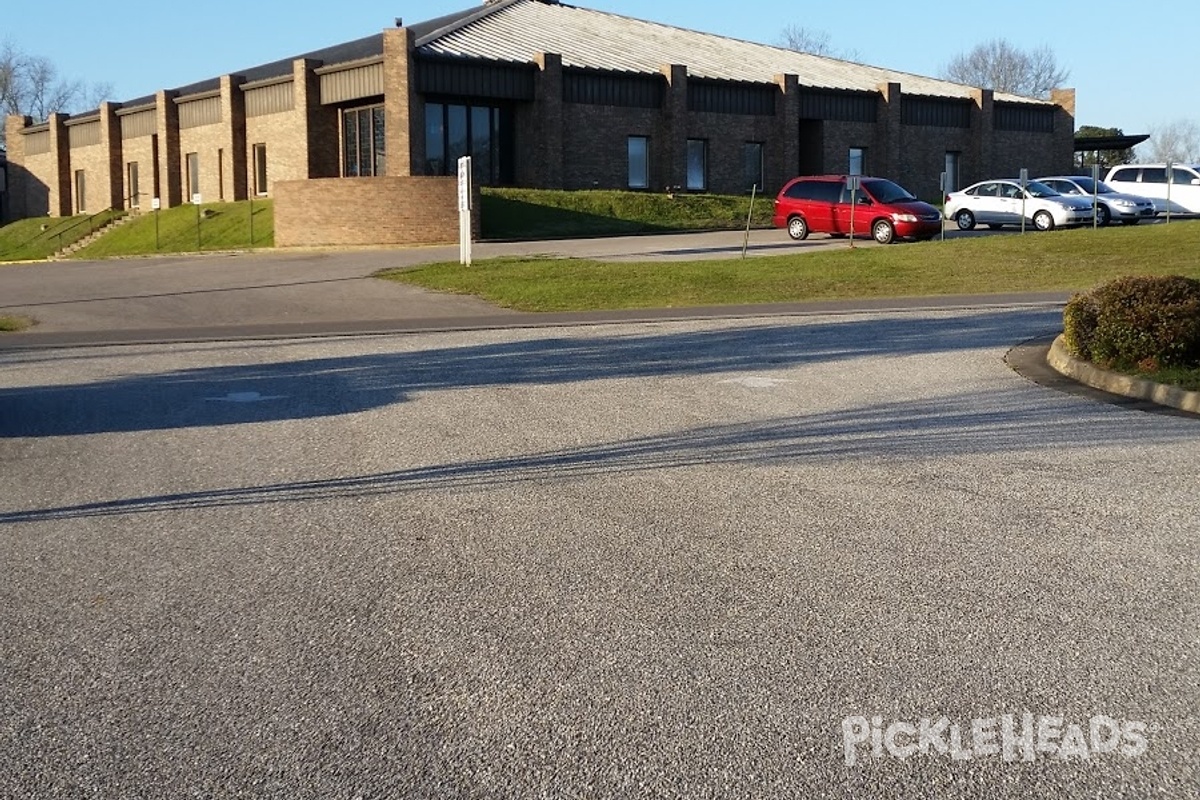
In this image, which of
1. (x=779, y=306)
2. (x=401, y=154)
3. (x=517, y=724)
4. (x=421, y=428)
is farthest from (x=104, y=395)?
(x=401, y=154)

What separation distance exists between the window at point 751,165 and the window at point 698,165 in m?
1.73

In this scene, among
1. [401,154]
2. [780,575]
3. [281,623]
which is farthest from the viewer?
[401,154]

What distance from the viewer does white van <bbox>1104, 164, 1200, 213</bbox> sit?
42375 mm

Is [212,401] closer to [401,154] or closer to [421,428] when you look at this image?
[421,428]

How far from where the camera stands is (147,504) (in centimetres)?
908

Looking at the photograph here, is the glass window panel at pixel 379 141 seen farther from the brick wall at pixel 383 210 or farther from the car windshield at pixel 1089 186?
the car windshield at pixel 1089 186

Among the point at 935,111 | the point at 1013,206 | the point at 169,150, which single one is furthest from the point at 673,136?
the point at 169,150

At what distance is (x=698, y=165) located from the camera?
168ft

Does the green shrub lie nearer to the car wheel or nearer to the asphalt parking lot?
the asphalt parking lot

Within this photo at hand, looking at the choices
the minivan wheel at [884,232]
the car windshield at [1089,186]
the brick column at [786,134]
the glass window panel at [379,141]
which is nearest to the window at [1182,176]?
the car windshield at [1089,186]

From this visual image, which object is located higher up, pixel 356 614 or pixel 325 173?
pixel 325 173

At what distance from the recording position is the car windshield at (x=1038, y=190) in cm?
3916

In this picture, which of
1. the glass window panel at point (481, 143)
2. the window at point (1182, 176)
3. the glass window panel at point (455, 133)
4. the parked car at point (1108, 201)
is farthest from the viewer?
the glass window panel at point (481, 143)

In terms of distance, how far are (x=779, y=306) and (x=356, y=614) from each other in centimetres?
1754
